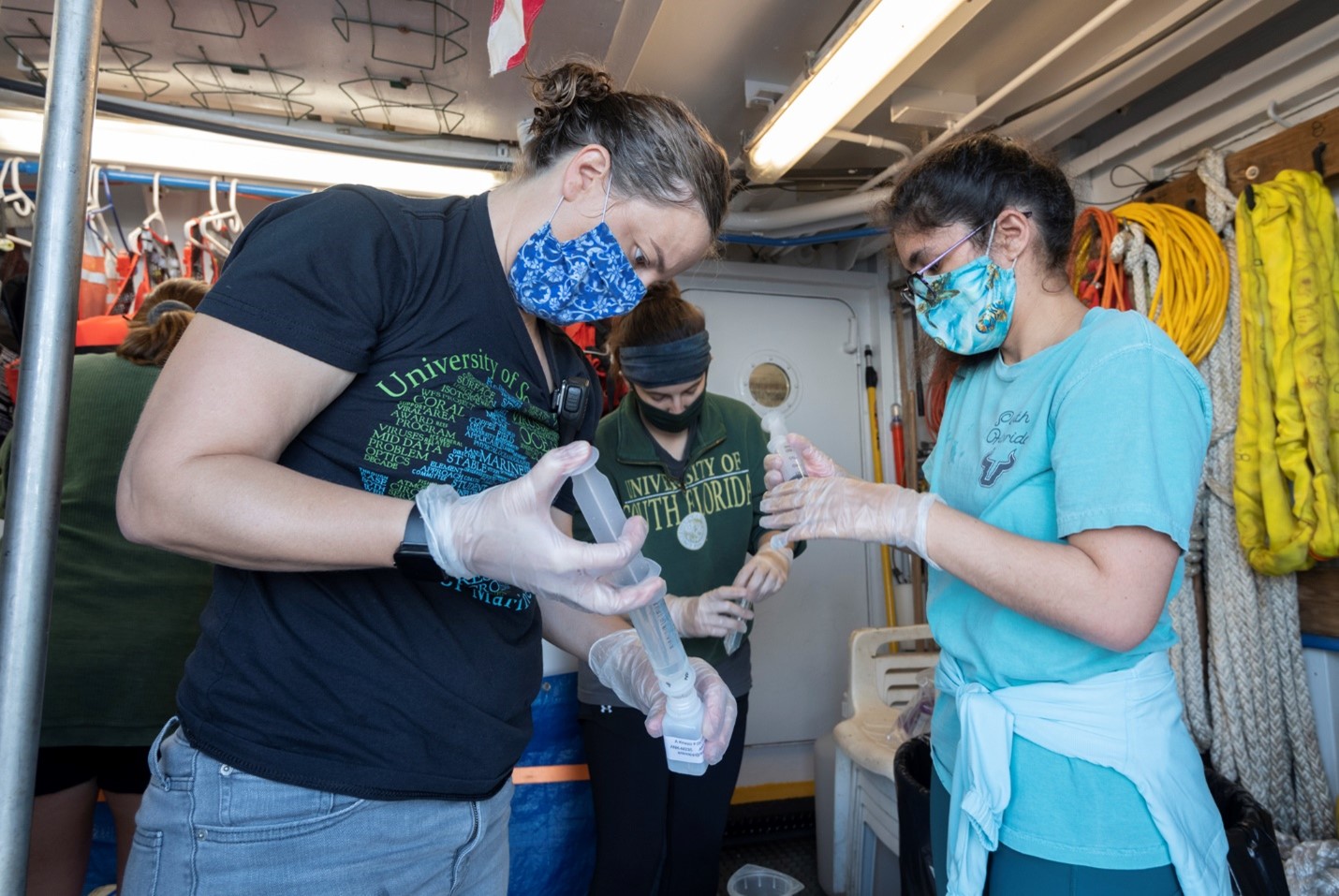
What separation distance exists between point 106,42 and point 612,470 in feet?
6.33

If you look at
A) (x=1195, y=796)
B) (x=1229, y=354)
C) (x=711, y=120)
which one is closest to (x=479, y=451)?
(x=1195, y=796)

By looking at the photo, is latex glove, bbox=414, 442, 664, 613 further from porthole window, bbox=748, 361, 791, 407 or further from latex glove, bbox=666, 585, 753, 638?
porthole window, bbox=748, 361, 791, 407

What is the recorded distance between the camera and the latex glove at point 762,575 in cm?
199

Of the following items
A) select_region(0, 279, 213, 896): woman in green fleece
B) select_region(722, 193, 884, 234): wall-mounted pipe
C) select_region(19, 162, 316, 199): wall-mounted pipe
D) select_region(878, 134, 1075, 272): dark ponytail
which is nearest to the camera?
select_region(878, 134, 1075, 272): dark ponytail

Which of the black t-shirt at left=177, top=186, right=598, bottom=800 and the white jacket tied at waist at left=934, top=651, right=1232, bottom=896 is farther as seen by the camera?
the white jacket tied at waist at left=934, top=651, right=1232, bottom=896

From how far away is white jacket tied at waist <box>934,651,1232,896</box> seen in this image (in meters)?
1.05

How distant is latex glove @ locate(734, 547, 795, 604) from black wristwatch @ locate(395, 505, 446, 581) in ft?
4.14

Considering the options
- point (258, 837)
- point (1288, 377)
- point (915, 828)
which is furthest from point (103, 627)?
point (1288, 377)

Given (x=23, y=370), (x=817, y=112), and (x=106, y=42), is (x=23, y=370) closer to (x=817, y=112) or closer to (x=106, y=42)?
(x=817, y=112)

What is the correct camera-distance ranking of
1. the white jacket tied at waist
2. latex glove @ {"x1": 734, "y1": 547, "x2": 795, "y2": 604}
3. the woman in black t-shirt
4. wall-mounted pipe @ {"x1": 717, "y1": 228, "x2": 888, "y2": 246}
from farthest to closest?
wall-mounted pipe @ {"x1": 717, "y1": 228, "x2": 888, "y2": 246} → latex glove @ {"x1": 734, "y1": 547, "x2": 795, "y2": 604} → the white jacket tied at waist → the woman in black t-shirt

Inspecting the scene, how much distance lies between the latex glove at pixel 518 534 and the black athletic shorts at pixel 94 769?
1.45 meters

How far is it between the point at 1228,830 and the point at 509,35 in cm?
170

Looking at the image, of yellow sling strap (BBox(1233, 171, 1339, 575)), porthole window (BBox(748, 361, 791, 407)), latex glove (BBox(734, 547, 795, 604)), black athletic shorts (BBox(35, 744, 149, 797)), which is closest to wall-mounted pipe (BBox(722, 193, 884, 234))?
porthole window (BBox(748, 361, 791, 407))

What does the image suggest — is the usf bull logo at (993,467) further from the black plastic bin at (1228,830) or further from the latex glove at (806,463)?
the black plastic bin at (1228,830)
